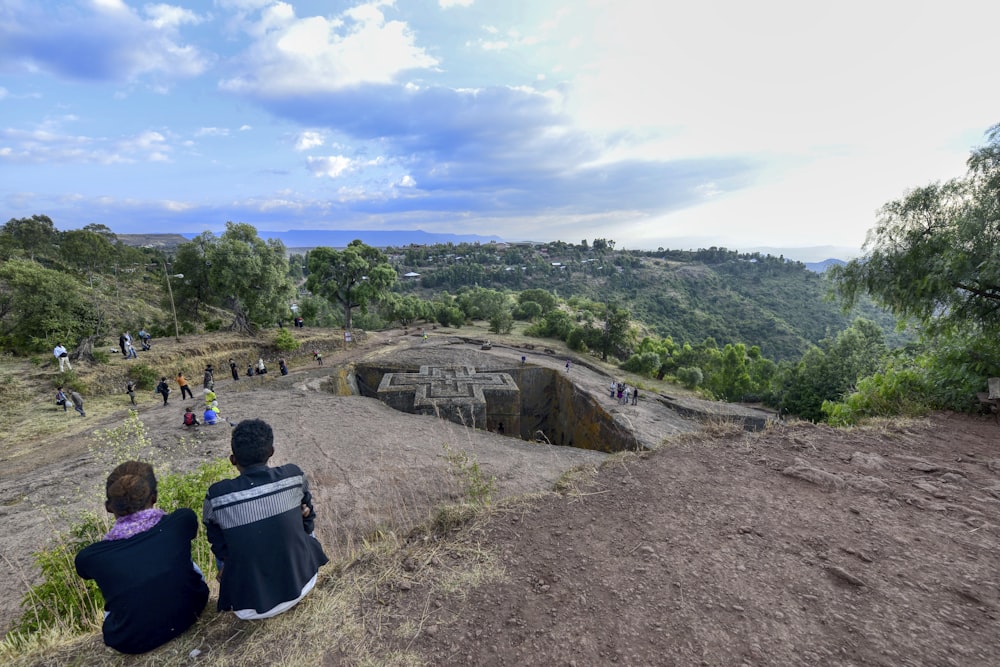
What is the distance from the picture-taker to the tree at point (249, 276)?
65.6 feet

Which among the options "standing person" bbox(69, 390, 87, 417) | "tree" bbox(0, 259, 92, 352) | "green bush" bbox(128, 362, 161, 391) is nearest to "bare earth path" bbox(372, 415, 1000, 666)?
"standing person" bbox(69, 390, 87, 417)

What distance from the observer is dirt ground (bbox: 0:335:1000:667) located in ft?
7.72

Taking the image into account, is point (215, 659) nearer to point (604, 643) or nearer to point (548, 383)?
point (604, 643)

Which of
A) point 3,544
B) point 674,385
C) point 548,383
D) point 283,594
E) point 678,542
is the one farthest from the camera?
point 674,385

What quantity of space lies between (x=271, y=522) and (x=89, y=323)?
64.1ft

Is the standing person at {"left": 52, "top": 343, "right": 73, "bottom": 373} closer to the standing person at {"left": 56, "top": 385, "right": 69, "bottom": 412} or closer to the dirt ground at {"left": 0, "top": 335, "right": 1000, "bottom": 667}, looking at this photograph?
the standing person at {"left": 56, "top": 385, "right": 69, "bottom": 412}

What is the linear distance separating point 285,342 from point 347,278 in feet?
23.2

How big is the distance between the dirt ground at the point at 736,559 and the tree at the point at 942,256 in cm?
265

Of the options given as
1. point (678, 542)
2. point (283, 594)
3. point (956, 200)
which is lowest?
point (678, 542)

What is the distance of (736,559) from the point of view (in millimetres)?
3070

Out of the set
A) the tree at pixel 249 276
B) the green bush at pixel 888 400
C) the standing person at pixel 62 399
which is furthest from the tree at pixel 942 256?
the tree at pixel 249 276

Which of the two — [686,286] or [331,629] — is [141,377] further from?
[686,286]

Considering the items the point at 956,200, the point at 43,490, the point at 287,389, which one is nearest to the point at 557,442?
the point at 287,389

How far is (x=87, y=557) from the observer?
204 centimetres
